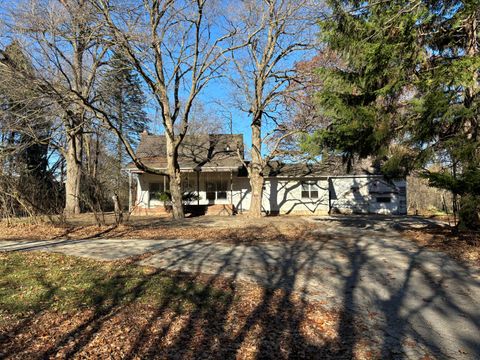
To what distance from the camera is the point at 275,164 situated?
25.7 m

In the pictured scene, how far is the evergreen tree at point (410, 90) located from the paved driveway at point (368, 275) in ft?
7.66

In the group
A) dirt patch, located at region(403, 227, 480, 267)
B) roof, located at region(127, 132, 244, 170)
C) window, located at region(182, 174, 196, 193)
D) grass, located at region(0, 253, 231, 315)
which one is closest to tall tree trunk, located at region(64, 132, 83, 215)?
roof, located at region(127, 132, 244, 170)

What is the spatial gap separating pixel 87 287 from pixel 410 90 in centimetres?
949

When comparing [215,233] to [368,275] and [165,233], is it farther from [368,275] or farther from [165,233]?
[368,275]

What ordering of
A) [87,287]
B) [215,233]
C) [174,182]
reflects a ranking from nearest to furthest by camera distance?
1. [87,287]
2. [215,233]
3. [174,182]

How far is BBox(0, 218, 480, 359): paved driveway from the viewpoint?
4.12 metres

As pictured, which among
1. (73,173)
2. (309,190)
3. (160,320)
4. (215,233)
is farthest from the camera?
(309,190)

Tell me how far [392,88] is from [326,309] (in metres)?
6.59

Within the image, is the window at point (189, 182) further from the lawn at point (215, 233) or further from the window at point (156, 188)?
the lawn at point (215, 233)

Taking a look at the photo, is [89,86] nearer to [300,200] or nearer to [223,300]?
[300,200]

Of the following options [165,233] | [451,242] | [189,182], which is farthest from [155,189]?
[451,242]

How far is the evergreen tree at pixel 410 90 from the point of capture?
859 cm

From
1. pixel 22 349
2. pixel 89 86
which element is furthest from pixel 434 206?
pixel 22 349

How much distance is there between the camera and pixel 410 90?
1060cm
